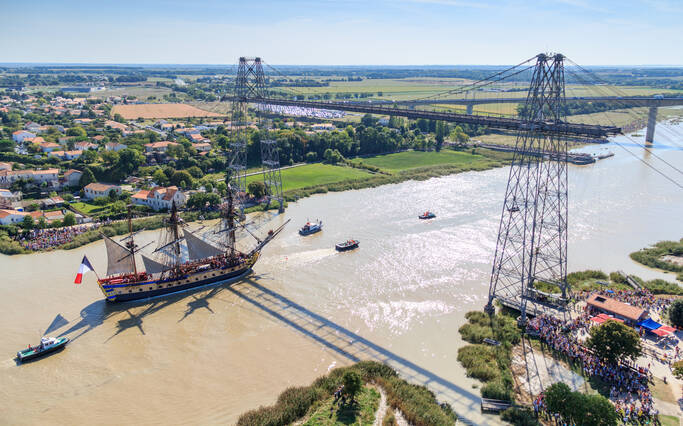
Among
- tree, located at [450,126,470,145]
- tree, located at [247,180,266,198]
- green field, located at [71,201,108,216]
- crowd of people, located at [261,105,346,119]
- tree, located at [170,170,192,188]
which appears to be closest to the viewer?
green field, located at [71,201,108,216]

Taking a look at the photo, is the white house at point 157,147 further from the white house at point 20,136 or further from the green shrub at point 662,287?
the green shrub at point 662,287

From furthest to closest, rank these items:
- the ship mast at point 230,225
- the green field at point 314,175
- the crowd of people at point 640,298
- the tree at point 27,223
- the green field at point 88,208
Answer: the green field at point 314,175, the green field at point 88,208, the tree at point 27,223, the ship mast at point 230,225, the crowd of people at point 640,298

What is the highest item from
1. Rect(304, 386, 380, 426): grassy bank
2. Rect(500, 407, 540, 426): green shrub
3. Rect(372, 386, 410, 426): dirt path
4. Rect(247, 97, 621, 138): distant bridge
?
Rect(247, 97, 621, 138): distant bridge

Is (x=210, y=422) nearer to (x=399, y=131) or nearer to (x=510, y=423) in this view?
(x=510, y=423)

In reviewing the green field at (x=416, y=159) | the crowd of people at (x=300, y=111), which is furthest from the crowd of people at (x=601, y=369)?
the green field at (x=416, y=159)

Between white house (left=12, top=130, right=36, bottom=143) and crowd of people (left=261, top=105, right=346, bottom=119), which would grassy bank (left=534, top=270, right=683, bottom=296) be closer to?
crowd of people (left=261, top=105, right=346, bottom=119)

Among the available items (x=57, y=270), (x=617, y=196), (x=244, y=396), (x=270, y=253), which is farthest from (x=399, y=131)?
(x=244, y=396)

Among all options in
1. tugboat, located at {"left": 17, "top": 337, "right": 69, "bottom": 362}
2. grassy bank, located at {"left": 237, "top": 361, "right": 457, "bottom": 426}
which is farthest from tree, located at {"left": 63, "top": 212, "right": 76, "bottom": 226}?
grassy bank, located at {"left": 237, "top": 361, "right": 457, "bottom": 426}
